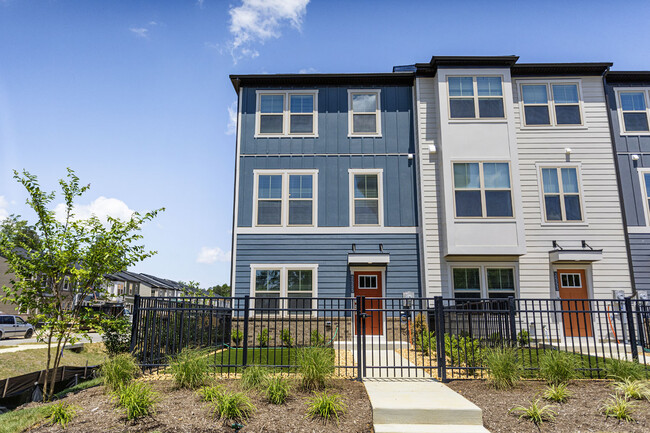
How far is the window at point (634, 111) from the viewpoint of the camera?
1395 centimetres

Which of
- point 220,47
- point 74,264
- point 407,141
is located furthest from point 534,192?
point 74,264

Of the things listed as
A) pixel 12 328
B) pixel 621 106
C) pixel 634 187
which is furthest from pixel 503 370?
pixel 12 328

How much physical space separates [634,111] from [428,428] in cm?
1369

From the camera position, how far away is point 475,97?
1347 centimetres

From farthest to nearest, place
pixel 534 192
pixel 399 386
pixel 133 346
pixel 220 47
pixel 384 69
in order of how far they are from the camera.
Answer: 1. pixel 384 69
2. pixel 534 192
3. pixel 220 47
4. pixel 133 346
5. pixel 399 386

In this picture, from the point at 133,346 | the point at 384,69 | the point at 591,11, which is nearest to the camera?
the point at 133,346

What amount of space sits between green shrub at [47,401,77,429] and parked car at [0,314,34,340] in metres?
21.8

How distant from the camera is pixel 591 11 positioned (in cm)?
876

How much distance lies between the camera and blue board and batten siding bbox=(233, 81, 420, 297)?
1325 cm

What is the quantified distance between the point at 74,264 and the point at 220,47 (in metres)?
6.29

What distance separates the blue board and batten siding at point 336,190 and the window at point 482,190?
1.46 metres

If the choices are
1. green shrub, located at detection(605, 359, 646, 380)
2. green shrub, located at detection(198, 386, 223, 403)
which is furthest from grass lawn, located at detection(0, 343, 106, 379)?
green shrub, located at detection(605, 359, 646, 380)

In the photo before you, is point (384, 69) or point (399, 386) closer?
point (399, 386)

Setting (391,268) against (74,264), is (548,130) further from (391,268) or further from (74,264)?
(74,264)
